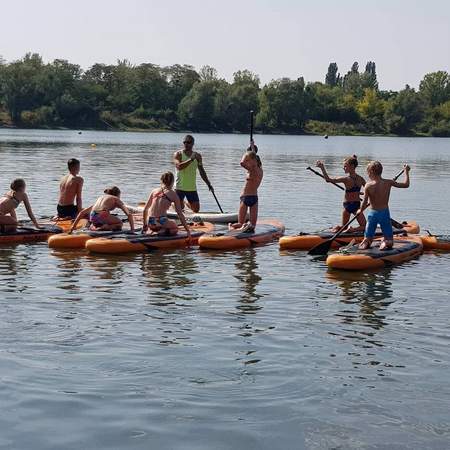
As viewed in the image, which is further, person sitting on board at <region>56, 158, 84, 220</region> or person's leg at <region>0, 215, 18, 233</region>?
person sitting on board at <region>56, 158, 84, 220</region>

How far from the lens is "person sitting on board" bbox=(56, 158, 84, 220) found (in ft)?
55.9

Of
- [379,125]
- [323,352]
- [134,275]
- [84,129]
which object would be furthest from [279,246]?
[379,125]

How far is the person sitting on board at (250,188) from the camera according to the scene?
15797mm

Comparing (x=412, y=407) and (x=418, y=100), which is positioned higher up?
(x=418, y=100)

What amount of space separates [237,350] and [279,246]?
24.0ft

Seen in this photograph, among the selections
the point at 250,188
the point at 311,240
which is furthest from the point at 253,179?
the point at 311,240

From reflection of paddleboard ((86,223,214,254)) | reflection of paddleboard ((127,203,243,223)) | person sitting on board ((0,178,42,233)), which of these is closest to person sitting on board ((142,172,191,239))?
reflection of paddleboard ((86,223,214,254))

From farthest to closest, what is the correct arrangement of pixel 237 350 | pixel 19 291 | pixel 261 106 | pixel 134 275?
pixel 261 106 → pixel 134 275 → pixel 19 291 → pixel 237 350

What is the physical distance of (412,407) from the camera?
301 inches

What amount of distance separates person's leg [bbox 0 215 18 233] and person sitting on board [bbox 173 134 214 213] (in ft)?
11.9

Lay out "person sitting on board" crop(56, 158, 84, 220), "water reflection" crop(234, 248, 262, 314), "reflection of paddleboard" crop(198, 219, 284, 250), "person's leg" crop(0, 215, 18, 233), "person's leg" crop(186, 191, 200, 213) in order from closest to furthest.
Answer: "water reflection" crop(234, 248, 262, 314)
"reflection of paddleboard" crop(198, 219, 284, 250)
"person's leg" crop(0, 215, 18, 233)
"person sitting on board" crop(56, 158, 84, 220)
"person's leg" crop(186, 191, 200, 213)

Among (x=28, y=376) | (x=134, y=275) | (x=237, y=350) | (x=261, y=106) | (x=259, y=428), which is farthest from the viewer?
(x=261, y=106)

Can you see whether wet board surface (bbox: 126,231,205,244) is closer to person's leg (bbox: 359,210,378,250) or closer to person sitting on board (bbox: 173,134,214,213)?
person sitting on board (bbox: 173,134,214,213)

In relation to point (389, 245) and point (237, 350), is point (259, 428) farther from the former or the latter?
point (389, 245)
